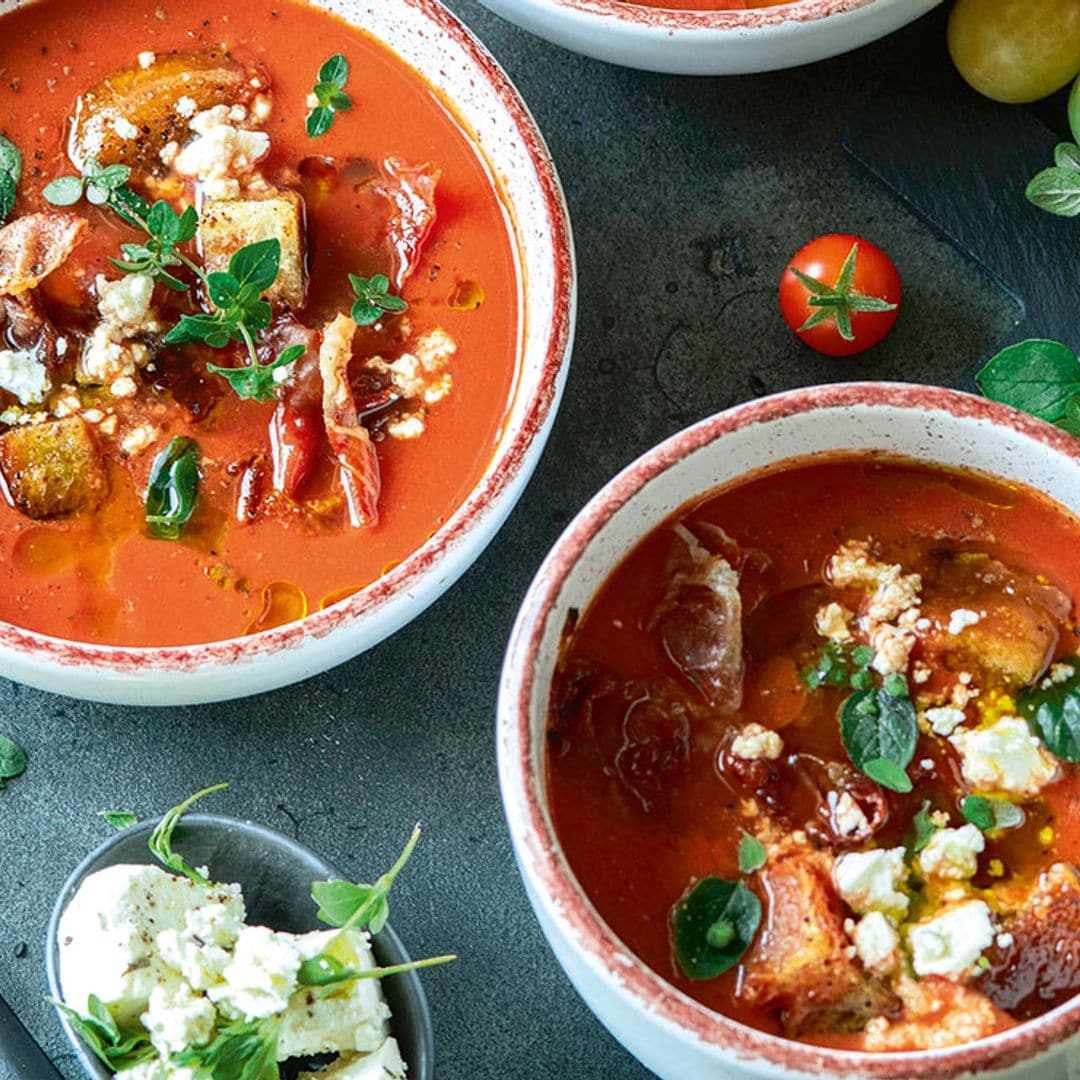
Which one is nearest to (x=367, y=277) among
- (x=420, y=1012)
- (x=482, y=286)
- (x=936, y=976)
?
(x=482, y=286)

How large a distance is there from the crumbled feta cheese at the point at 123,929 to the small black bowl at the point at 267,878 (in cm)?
6

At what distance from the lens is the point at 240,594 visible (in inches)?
110

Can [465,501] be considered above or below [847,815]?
above

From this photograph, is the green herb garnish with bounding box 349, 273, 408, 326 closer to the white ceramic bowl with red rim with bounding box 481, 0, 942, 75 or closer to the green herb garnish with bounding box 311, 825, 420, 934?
the white ceramic bowl with red rim with bounding box 481, 0, 942, 75

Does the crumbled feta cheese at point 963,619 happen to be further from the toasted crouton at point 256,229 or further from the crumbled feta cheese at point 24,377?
the crumbled feta cheese at point 24,377

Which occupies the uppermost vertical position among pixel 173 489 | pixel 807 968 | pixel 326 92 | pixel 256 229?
pixel 326 92

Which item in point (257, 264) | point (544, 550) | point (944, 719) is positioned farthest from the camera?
point (544, 550)

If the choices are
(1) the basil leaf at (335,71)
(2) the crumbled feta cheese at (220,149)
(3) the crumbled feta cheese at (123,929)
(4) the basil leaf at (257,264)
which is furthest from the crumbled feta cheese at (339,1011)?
(1) the basil leaf at (335,71)

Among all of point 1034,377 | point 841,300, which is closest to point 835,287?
point 841,300

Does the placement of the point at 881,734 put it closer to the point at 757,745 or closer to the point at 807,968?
the point at 757,745

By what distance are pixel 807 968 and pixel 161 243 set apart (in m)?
1.33

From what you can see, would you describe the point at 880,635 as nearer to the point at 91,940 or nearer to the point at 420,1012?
the point at 420,1012

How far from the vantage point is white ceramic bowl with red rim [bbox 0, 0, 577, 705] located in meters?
2.67

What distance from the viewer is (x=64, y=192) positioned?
288 cm
